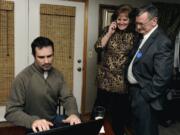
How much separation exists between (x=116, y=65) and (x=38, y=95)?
3.38 ft

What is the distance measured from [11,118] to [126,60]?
134cm

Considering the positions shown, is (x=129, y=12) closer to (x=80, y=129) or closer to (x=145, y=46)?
(x=145, y=46)

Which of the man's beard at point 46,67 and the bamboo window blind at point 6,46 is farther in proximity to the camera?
the bamboo window blind at point 6,46

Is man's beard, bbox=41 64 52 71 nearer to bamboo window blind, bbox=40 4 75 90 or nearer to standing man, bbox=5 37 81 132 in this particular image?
standing man, bbox=5 37 81 132

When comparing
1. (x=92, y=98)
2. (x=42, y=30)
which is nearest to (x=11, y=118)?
(x=42, y=30)

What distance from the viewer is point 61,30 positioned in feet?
12.5

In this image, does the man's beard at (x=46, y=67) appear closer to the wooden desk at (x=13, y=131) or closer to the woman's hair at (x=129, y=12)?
the wooden desk at (x=13, y=131)

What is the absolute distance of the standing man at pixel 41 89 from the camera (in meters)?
1.70

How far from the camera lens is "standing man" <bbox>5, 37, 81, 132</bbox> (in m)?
1.70

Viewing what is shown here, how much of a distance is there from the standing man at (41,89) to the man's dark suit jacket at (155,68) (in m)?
0.73

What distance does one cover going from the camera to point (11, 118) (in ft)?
5.18

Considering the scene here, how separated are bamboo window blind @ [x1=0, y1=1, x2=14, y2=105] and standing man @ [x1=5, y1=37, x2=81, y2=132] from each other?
6.18ft

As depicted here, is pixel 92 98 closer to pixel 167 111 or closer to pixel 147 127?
pixel 167 111

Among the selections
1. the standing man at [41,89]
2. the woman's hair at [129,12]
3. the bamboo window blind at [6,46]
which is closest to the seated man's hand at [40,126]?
the standing man at [41,89]
